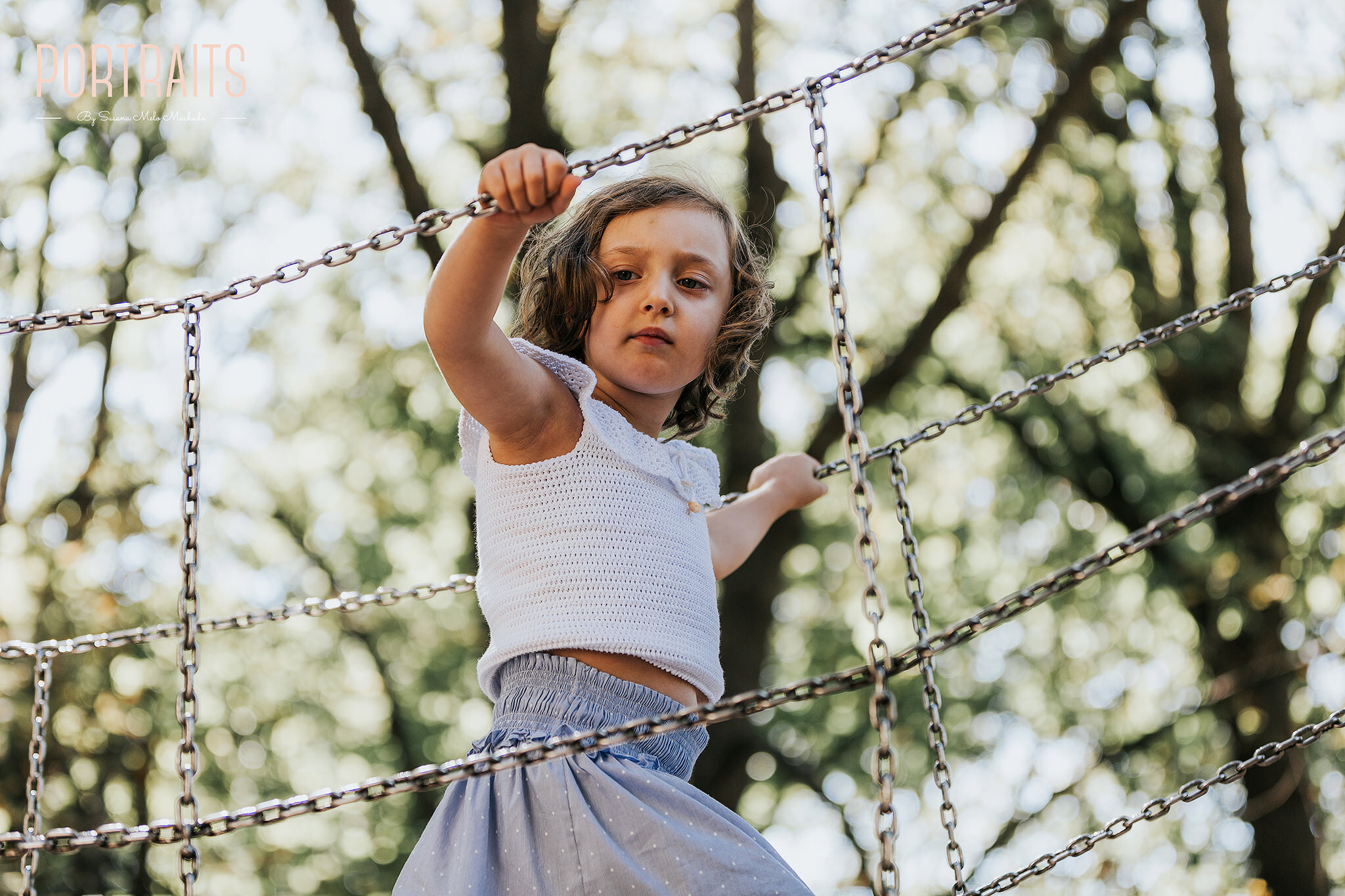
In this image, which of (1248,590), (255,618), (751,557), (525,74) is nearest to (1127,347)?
(255,618)

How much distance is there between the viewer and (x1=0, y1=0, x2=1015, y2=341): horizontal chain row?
108 centimetres

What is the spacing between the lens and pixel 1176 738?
16.7 feet

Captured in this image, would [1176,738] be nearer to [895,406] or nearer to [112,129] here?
[895,406]

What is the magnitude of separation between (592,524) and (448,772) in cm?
41

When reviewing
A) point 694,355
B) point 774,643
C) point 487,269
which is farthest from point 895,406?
point 487,269

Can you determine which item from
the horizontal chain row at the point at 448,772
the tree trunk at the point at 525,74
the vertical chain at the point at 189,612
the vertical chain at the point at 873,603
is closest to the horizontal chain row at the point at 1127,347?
the vertical chain at the point at 873,603

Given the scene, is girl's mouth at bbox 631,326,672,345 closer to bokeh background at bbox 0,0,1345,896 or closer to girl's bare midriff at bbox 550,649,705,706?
girl's bare midriff at bbox 550,649,705,706

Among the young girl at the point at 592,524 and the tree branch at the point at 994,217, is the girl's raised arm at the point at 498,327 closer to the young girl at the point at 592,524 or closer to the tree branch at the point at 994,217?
the young girl at the point at 592,524

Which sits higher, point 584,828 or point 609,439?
point 609,439

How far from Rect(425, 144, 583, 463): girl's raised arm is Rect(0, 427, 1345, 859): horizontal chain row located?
39 cm

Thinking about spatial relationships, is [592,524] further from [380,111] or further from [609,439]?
[380,111]

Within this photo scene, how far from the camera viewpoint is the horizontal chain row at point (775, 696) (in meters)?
0.90

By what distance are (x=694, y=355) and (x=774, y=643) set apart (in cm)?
458

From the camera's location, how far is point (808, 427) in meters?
5.27
